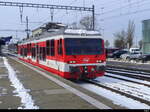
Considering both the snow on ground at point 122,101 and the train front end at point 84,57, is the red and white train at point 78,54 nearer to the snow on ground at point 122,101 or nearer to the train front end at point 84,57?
the train front end at point 84,57

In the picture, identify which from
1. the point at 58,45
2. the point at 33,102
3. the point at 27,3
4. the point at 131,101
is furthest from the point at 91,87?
the point at 27,3

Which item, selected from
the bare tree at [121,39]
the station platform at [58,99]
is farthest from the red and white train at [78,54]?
the bare tree at [121,39]

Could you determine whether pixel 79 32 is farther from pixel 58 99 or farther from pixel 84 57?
pixel 58 99

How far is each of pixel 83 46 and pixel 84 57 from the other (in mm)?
632

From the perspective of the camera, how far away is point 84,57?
49.2 feet

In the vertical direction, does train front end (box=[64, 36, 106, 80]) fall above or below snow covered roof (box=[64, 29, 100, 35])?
below

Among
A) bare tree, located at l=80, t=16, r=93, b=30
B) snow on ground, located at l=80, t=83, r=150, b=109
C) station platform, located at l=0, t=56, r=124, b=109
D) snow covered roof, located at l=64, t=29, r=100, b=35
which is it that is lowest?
snow on ground, located at l=80, t=83, r=150, b=109

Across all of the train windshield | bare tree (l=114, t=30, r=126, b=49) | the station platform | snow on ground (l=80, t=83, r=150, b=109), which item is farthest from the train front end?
bare tree (l=114, t=30, r=126, b=49)

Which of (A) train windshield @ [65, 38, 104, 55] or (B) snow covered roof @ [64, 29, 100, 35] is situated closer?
(A) train windshield @ [65, 38, 104, 55]

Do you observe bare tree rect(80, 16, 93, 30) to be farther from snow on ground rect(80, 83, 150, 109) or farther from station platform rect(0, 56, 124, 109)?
station platform rect(0, 56, 124, 109)

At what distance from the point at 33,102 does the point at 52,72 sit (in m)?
8.95

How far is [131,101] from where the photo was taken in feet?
32.9

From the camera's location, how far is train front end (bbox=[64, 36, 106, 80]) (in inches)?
576

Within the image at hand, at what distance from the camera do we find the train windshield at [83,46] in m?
14.8
